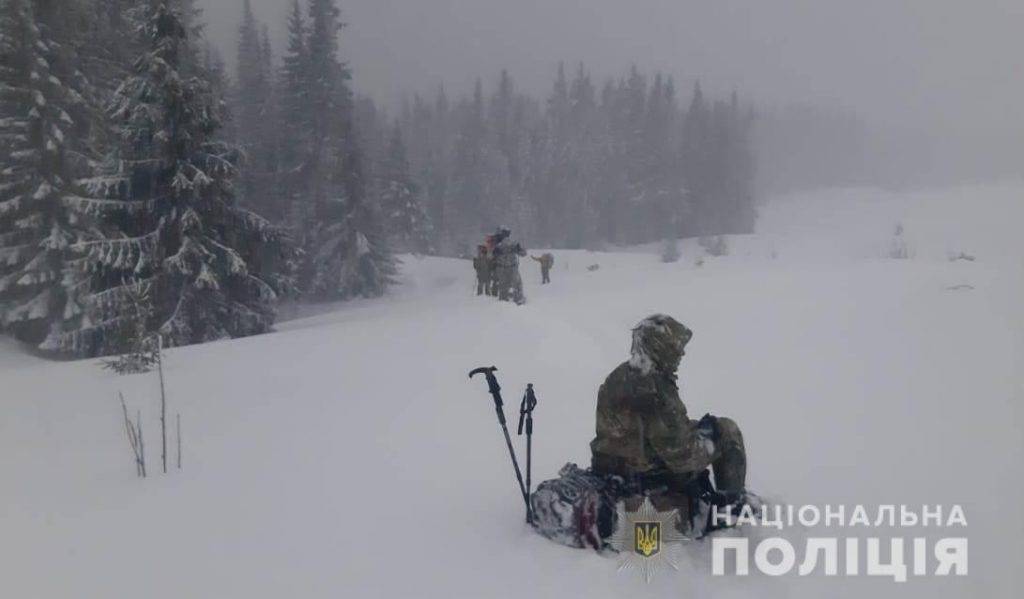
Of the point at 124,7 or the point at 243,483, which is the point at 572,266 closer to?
the point at 124,7

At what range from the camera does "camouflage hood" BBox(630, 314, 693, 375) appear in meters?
3.94

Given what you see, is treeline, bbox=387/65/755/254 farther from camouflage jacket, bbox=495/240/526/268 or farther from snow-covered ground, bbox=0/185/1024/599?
snow-covered ground, bbox=0/185/1024/599

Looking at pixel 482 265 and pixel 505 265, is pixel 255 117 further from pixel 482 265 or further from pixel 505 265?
pixel 505 265

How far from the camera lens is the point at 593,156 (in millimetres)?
54031

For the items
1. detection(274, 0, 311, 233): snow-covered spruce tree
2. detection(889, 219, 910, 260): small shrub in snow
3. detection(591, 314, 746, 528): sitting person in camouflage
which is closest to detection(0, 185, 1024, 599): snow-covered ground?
detection(591, 314, 746, 528): sitting person in camouflage

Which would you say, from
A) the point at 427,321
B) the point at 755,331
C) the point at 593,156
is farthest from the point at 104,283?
the point at 593,156

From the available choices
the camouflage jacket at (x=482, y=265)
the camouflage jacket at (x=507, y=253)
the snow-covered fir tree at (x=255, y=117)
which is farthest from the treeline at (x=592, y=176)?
the camouflage jacket at (x=507, y=253)

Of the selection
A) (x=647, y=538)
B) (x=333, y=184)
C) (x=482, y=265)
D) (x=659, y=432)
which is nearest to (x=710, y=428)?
(x=659, y=432)

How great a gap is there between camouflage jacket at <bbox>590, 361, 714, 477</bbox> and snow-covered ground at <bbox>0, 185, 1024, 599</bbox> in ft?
2.05

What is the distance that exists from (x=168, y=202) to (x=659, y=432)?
625 inches

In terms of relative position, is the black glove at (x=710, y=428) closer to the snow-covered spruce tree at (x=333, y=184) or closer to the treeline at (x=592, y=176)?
the snow-covered spruce tree at (x=333, y=184)

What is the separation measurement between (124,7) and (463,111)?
41124 mm

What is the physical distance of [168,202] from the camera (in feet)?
52.3

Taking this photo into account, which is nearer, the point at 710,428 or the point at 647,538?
the point at 647,538
